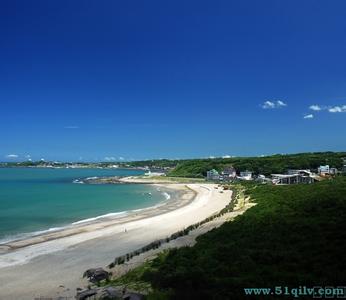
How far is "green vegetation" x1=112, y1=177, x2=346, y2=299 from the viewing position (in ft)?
40.9

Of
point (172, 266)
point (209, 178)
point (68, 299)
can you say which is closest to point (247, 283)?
point (172, 266)

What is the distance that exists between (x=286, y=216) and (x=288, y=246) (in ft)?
30.9

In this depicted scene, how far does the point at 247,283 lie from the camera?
12633mm

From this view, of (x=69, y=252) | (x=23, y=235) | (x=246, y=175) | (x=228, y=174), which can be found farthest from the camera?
(x=228, y=174)

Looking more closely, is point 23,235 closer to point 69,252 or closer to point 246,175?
point 69,252

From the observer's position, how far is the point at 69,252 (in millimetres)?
25609

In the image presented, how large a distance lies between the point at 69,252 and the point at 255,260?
45.6ft

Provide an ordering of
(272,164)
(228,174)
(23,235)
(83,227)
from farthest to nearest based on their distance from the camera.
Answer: (228,174) < (272,164) < (83,227) < (23,235)

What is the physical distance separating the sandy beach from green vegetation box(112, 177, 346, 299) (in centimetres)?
438

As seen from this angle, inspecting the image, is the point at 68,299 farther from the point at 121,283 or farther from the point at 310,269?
the point at 310,269

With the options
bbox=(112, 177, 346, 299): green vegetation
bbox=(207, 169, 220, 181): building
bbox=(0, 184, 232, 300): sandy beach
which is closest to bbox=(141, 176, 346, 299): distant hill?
bbox=(112, 177, 346, 299): green vegetation

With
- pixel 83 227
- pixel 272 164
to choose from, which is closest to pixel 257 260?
pixel 83 227

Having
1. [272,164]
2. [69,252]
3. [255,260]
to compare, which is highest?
[272,164]

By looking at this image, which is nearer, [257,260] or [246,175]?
[257,260]
